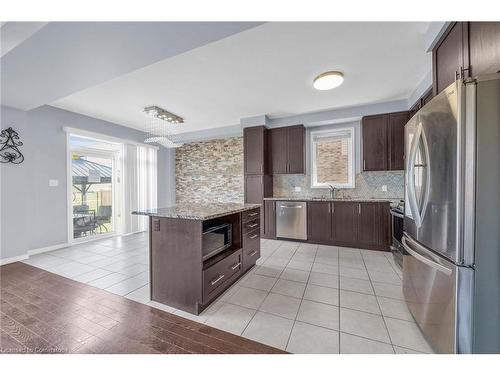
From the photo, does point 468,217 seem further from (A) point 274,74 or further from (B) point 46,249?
(B) point 46,249

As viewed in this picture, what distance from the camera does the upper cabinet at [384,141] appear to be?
11.9ft

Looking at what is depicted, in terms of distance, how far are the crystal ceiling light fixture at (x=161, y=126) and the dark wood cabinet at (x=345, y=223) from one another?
3241mm

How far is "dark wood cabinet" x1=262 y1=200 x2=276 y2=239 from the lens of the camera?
172 inches

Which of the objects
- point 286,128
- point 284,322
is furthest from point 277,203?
point 284,322

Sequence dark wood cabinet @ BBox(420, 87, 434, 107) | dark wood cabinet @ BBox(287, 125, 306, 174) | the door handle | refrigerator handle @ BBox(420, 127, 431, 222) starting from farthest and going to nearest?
dark wood cabinet @ BBox(287, 125, 306, 174) → dark wood cabinet @ BBox(420, 87, 434, 107) → the door handle → refrigerator handle @ BBox(420, 127, 431, 222)

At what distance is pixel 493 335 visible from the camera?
3.63ft

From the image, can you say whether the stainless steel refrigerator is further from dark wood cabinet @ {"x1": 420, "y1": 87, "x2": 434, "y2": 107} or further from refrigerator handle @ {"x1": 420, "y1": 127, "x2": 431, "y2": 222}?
dark wood cabinet @ {"x1": 420, "y1": 87, "x2": 434, "y2": 107}

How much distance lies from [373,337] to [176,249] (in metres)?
1.81

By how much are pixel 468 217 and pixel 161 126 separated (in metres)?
5.86

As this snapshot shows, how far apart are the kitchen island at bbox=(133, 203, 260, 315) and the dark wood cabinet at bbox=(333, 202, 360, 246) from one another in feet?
7.62

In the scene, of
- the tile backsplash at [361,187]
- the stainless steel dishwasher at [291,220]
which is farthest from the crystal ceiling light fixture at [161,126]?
the tile backsplash at [361,187]

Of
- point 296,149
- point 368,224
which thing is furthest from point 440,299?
point 296,149

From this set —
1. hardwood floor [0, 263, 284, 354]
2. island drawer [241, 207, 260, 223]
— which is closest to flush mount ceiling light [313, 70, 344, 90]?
island drawer [241, 207, 260, 223]
